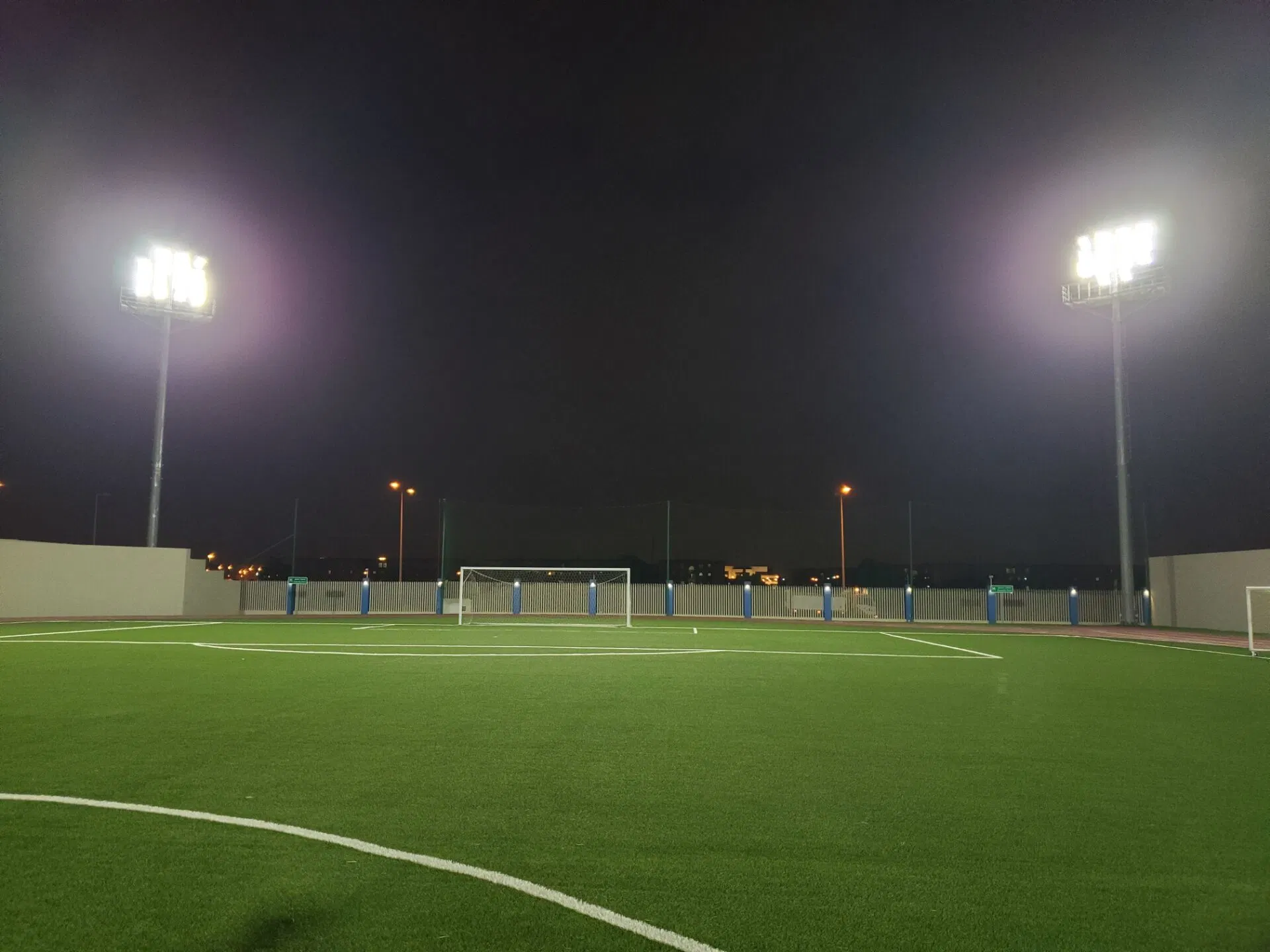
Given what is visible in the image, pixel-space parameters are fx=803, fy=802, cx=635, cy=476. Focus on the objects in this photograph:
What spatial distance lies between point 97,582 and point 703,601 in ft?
69.2

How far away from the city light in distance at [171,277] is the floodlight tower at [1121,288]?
3231 cm

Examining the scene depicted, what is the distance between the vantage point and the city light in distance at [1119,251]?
2691 centimetres

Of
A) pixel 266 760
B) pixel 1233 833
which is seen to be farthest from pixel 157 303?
pixel 1233 833

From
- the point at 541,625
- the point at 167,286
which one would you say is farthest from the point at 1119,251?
the point at 167,286

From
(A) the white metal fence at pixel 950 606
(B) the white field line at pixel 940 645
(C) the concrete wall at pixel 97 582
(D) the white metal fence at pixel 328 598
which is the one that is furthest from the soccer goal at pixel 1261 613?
(C) the concrete wall at pixel 97 582

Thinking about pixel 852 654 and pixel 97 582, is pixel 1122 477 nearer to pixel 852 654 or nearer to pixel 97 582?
pixel 852 654

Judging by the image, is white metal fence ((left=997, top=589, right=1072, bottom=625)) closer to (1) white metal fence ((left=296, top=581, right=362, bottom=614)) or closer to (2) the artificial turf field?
(2) the artificial turf field

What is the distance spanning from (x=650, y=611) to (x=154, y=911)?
2886 cm

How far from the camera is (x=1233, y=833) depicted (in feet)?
14.0

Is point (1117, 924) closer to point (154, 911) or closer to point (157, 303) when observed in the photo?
point (154, 911)

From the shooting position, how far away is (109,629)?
19000 mm

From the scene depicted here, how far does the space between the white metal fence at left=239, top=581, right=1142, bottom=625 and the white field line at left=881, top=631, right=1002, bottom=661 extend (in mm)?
Answer: 8397

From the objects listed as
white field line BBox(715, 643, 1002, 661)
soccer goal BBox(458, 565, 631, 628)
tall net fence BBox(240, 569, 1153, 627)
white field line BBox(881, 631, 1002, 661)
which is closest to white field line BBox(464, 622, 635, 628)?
tall net fence BBox(240, 569, 1153, 627)

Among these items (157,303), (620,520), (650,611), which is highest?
(157,303)
